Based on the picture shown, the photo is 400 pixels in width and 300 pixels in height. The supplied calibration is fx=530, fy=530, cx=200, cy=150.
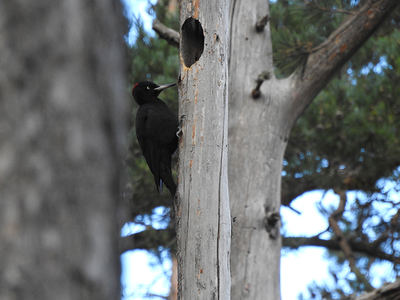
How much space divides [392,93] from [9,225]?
5653 millimetres

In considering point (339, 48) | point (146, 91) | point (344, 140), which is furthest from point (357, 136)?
point (146, 91)

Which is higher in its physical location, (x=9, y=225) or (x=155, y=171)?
Result: (x=155, y=171)

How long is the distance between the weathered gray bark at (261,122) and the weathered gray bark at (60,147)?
2.95m

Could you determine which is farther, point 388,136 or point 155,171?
point 388,136

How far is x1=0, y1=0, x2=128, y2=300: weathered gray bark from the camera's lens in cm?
78

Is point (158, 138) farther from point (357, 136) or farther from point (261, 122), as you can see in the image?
point (357, 136)

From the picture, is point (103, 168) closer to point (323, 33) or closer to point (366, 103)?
point (323, 33)

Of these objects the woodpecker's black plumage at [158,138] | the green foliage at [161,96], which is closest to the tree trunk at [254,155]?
the woodpecker's black plumage at [158,138]

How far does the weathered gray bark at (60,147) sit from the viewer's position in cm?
78

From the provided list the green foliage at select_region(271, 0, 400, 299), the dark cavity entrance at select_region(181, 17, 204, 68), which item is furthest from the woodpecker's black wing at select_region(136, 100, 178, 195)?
the green foliage at select_region(271, 0, 400, 299)

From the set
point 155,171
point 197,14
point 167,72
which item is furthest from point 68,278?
point 167,72

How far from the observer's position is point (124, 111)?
0.85 meters

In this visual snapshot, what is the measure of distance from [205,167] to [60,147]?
1.85 m

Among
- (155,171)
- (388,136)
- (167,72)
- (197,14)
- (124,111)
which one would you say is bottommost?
(124,111)
